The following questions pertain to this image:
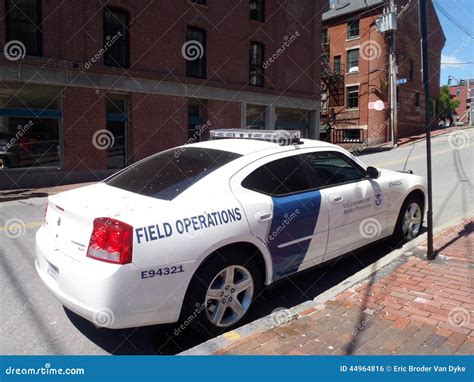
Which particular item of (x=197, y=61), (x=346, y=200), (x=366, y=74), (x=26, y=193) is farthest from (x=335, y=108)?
(x=346, y=200)

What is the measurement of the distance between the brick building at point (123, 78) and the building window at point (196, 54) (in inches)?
1.7

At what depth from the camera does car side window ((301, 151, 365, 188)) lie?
4559mm

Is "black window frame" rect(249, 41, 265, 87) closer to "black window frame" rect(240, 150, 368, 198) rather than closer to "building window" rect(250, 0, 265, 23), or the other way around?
"building window" rect(250, 0, 265, 23)

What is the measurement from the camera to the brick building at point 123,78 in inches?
566

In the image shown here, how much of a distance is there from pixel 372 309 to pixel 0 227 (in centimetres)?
A: 646

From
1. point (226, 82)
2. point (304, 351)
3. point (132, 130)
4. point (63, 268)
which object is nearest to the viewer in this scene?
point (304, 351)

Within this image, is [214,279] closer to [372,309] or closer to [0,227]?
[372,309]

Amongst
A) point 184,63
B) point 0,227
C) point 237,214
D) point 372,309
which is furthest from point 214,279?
point 184,63

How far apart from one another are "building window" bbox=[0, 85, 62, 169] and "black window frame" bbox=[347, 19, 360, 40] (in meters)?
25.9

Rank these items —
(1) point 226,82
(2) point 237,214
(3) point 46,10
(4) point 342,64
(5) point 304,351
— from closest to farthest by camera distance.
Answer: (5) point 304,351
(2) point 237,214
(3) point 46,10
(1) point 226,82
(4) point 342,64

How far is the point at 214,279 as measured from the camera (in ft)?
11.4

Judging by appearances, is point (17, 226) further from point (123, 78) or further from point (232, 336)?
point (123, 78)

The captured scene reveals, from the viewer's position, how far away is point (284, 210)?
158 inches

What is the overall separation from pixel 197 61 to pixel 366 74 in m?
18.2
